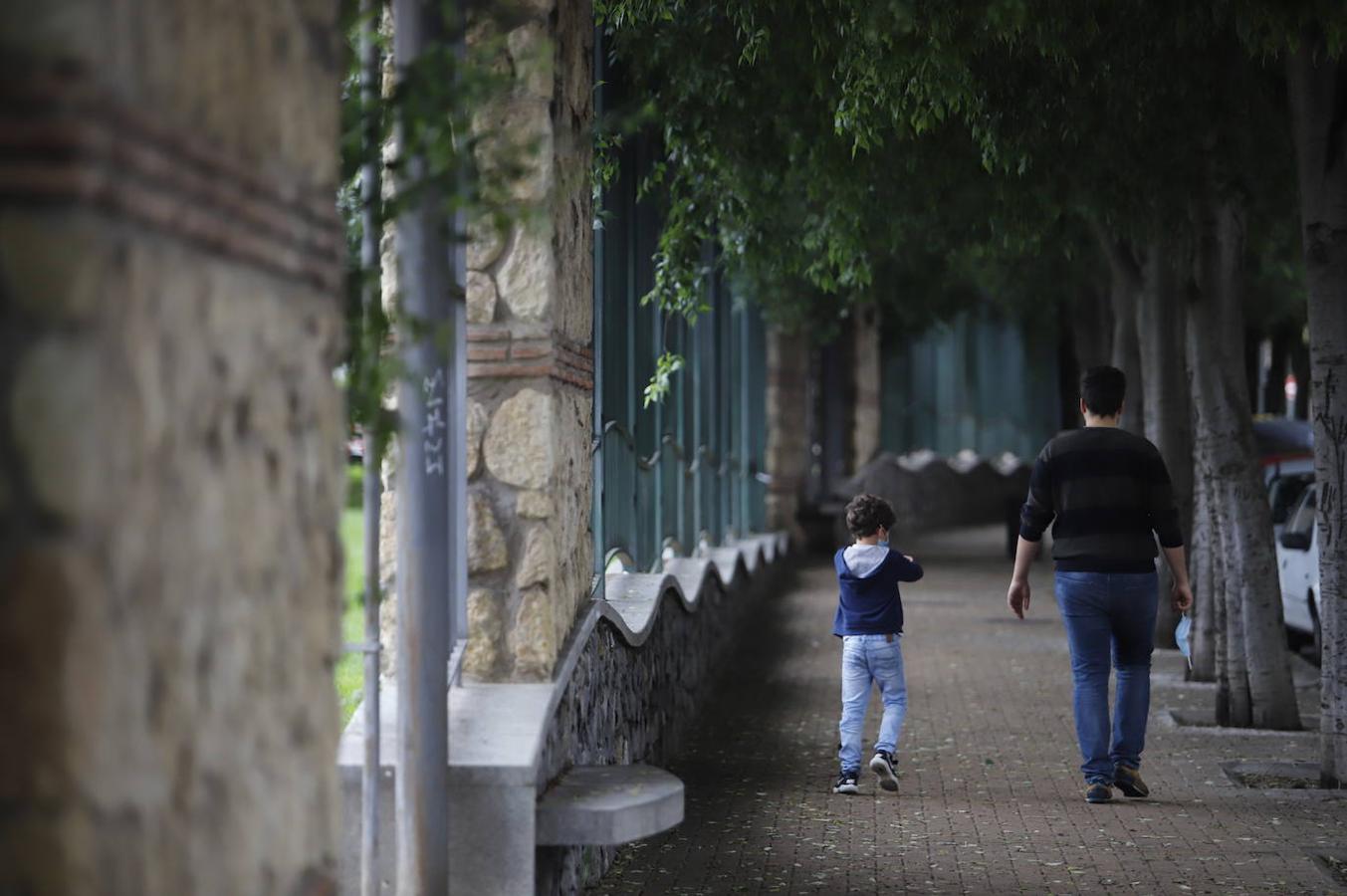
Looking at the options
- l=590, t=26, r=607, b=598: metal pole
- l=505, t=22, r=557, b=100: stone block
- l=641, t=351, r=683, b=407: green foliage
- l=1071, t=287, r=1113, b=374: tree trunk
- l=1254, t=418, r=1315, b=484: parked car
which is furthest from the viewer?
l=1071, t=287, r=1113, b=374: tree trunk

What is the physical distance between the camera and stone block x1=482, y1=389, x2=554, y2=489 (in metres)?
5.75

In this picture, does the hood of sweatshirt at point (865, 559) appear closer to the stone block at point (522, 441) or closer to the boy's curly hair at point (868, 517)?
the boy's curly hair at point (868, 517)

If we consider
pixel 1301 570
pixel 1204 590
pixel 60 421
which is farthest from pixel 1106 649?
pixel 1301 570

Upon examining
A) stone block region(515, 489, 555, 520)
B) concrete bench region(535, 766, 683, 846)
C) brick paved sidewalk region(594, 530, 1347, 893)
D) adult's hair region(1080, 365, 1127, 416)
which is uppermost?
adult's hair region(1080, 365, 1127, 416)

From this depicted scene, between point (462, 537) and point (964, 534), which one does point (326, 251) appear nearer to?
point (462, 537)

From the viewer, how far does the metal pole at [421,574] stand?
187 inches

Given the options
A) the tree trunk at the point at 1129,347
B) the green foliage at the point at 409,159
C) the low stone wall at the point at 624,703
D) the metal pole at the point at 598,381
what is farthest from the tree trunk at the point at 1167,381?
the green foliage at the point at 409,159

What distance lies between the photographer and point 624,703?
7613mm

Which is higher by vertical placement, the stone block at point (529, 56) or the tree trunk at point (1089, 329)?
the tree trunk at point (1089, 329)

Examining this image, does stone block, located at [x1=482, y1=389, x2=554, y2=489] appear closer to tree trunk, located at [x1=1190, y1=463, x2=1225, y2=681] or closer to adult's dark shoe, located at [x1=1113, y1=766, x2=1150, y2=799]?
adult's dark shoe, located at [x1=1113, y1=766, x2=1150, y2=799]

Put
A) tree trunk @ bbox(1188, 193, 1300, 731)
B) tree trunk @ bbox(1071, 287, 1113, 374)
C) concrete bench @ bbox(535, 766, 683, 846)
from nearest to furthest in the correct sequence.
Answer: concrete bench @ bbox(535, 766, 683, 846) → tree trunk @ bbox(1188, 193, 1300, 731) → tree trunk @ bbox(1071, 287, 1113, 374)

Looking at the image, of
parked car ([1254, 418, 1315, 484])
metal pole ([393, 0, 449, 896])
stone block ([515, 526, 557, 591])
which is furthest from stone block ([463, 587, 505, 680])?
parked car ([1254, 418, 1315, 484])

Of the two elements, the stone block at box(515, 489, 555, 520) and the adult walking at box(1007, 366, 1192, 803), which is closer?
the stone block at box(515, 489, 555, 520)

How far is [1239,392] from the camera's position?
34.2 ft
